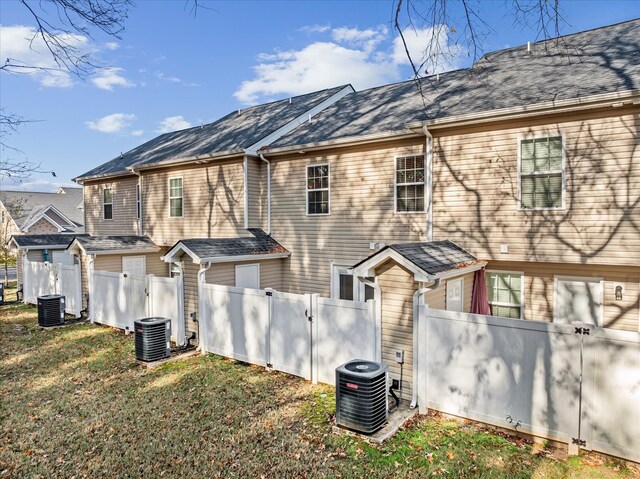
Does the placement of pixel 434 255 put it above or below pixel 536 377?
above

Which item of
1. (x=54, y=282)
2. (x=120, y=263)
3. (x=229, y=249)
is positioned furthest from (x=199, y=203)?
(x=54, y=282)

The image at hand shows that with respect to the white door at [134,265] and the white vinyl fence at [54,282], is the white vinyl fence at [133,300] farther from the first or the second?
the white door at [134,265]

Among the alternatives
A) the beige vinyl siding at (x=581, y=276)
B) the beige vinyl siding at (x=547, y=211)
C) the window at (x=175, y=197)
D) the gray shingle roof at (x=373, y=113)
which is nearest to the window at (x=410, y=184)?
the beige vinyl siding at (x=547, y=211)

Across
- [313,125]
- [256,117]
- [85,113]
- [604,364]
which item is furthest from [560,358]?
[256,117]

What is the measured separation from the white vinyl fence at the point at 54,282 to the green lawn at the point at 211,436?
5835mm

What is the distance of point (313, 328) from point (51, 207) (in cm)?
3967

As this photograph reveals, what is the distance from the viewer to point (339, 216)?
470 inches

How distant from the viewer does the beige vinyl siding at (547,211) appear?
784 centimetres

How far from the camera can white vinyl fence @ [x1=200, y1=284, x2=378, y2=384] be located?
24.2ft

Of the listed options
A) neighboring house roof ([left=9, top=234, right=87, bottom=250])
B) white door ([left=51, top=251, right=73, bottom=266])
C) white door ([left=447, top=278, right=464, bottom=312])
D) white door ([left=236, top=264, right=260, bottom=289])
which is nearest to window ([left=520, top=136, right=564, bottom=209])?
white door ([left=447, top=278, right=464, bottom=312])

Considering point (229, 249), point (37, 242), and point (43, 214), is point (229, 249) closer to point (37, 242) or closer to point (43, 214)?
point (37, 242)

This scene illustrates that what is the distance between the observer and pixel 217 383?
795cm

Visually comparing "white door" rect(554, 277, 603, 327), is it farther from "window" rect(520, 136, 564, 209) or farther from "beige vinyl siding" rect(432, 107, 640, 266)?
"window" rect(520, 136, 564, 209)

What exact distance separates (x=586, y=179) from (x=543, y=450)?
538 cm
